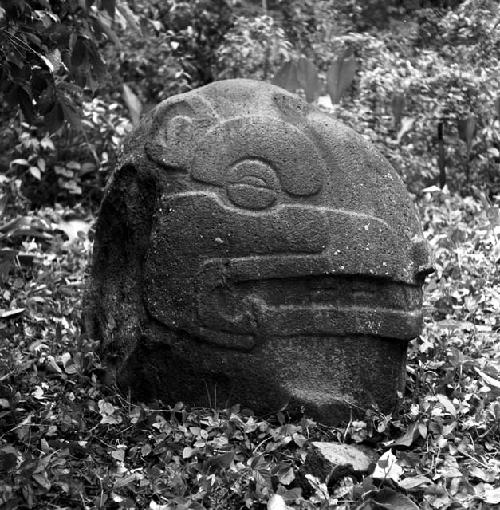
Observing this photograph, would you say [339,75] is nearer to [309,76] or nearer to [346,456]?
[309,76]

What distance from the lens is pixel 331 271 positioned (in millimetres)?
3137

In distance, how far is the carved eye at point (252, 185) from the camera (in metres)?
3.13

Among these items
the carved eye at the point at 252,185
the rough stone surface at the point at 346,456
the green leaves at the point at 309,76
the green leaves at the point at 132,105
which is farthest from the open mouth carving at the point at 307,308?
the green leaves at the point at 132,105

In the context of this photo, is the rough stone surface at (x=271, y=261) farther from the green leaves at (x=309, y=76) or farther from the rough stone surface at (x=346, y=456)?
the green leaves at (x=309, y=76)

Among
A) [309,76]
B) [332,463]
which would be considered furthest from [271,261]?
[309,76]

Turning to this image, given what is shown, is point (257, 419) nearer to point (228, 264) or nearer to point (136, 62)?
point (228, 264)

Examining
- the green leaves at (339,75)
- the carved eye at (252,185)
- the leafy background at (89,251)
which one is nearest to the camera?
the leafy background at (89,251)

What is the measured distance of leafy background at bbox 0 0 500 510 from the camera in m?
2.93

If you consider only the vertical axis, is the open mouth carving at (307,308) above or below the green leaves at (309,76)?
below

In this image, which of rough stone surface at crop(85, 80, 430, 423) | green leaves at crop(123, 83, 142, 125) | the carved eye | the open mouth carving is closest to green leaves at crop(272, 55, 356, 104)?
green leaves at crop(123, 83, 142, 125)

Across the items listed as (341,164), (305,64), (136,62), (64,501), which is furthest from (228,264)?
(136,62)

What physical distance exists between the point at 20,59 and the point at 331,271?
131 centimetres

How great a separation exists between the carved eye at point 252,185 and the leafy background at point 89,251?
1.99 feet

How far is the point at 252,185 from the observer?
313 centimetres
